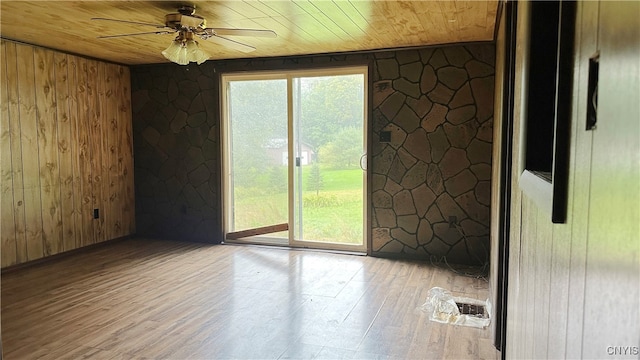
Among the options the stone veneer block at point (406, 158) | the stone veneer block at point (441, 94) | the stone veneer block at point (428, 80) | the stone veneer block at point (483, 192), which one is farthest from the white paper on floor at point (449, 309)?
the stone veneer block at point (428, 80)

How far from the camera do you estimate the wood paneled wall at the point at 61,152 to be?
4438 mm


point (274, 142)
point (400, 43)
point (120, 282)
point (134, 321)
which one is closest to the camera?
point (134, 321)

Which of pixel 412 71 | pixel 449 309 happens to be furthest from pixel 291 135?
pixel 449 309

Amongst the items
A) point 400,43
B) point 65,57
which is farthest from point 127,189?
point 400,43

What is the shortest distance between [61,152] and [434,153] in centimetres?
421

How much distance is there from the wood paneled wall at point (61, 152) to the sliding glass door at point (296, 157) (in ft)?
4.92

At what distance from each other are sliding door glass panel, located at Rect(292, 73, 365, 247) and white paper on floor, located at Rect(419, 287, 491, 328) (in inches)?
62.4

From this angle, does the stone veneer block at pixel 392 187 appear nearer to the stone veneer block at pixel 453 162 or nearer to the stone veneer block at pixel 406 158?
the stone veneer block at pixel 406 158

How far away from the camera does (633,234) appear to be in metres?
0.42

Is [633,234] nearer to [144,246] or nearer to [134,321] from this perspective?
[134,321]

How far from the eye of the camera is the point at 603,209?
52 cm

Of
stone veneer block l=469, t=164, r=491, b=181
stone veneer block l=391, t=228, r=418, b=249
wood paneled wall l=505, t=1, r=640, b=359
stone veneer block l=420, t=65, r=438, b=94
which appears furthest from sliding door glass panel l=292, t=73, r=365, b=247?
wood paneled wall l=505, t=1, r=640, b=359

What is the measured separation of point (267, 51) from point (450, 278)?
3.09m

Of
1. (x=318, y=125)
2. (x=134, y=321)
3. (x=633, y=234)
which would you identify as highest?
(x=318, y=125)
